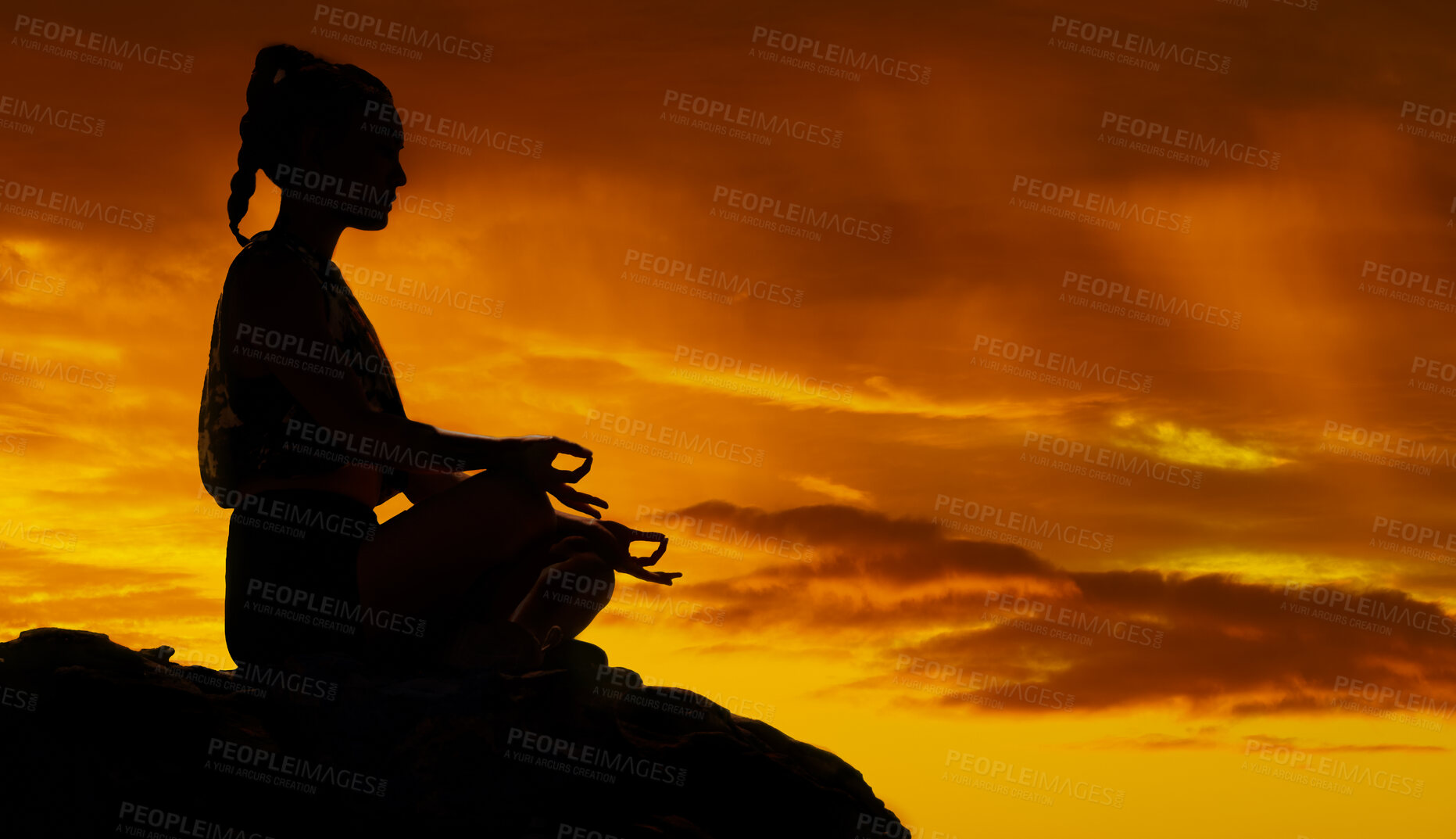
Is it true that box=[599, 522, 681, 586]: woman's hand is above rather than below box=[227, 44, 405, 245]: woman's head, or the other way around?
below

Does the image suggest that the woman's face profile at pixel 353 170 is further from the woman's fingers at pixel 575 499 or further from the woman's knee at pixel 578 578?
the woman's knee at pixel 578 578

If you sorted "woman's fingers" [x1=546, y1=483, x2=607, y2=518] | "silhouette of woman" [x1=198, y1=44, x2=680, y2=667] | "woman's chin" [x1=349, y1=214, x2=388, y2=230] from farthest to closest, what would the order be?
"woman's chin" [x1=349, y1=214, x2=388, y2=230]
"woman's fingers" [x1=546, y1=483, x2=607, y2=518]
"silhouette of woman" [x1=198, y1=44, x2=680, y2=667]

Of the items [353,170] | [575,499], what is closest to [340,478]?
[575,499]

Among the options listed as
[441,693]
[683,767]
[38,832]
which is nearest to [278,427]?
[441,693]

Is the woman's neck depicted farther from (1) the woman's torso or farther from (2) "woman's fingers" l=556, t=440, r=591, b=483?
(2) "woman's fingers" l=556, t=440, r=591, b=483

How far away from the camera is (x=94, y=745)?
5.59m

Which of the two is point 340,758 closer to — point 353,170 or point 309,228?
point 309,228

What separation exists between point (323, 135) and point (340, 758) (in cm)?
292

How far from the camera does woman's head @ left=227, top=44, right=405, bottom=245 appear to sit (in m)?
6.26

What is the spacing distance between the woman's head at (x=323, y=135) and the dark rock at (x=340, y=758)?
2232mm

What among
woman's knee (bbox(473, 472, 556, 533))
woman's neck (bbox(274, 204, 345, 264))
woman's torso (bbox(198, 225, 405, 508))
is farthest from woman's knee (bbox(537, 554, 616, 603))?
woman's neck (bbox(274, 204, 345, 264))

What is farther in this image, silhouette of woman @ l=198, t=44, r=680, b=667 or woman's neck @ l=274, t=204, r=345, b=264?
woman's neck @ l=274, t=204, r=345, b=264

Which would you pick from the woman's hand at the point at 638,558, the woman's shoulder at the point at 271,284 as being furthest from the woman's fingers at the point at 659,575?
the woman's shoulder at the point at 271,284

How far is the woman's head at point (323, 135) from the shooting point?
6258 millimetres
